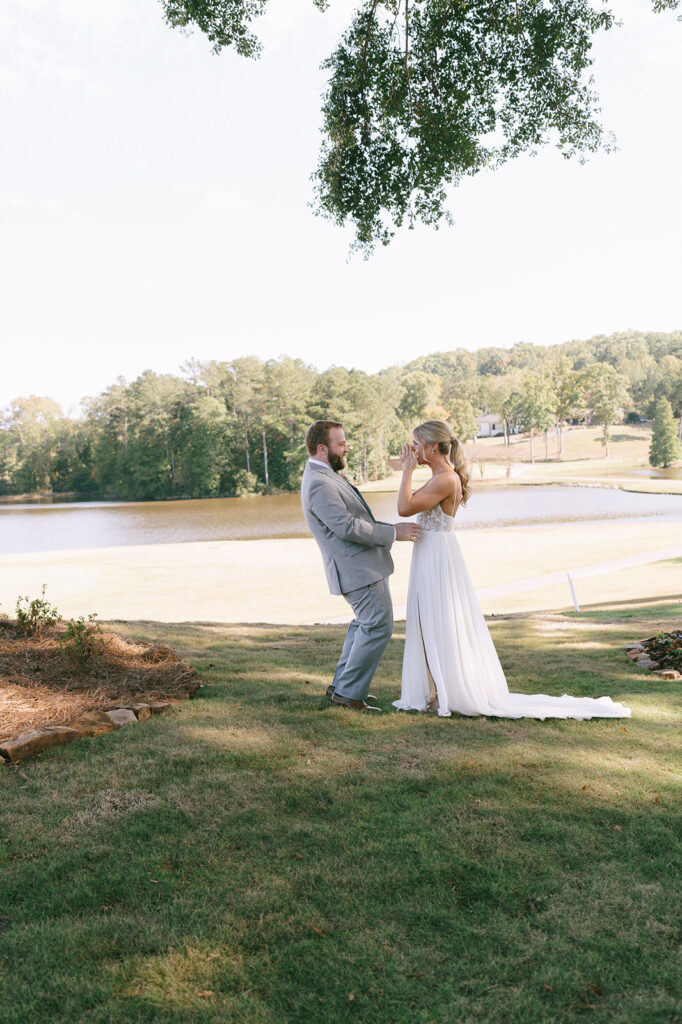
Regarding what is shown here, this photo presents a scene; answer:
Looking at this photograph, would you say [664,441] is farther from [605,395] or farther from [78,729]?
[78,729]

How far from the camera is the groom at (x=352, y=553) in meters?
5.16

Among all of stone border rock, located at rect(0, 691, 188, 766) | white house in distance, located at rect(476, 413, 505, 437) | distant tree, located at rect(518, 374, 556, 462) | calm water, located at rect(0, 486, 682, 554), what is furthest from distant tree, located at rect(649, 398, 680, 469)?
stone border rock, located at rect(0, 691, 188, 766)

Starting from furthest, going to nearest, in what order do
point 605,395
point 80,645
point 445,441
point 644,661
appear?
point 605,395
point 644,661
point 80,645
point 445,441

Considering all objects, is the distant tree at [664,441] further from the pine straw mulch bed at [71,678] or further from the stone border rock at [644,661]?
the pine straw mulch bed at [71,678]

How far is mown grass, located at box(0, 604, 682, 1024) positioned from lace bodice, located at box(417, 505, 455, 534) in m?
1.41

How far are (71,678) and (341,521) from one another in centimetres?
248

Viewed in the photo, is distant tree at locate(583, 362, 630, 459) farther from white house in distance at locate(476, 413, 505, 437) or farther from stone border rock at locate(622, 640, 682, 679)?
stone border rock at locate(622, 640, 682, 679)

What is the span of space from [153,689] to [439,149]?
348 inches

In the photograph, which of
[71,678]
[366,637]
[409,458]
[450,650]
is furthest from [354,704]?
[71,678]

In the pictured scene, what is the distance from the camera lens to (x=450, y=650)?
520cm

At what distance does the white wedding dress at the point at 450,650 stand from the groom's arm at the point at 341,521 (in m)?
0.33

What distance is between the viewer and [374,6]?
9.67 m

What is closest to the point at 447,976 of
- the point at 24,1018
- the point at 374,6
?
the point at 24,1018

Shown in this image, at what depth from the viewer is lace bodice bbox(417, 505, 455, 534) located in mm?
5363
